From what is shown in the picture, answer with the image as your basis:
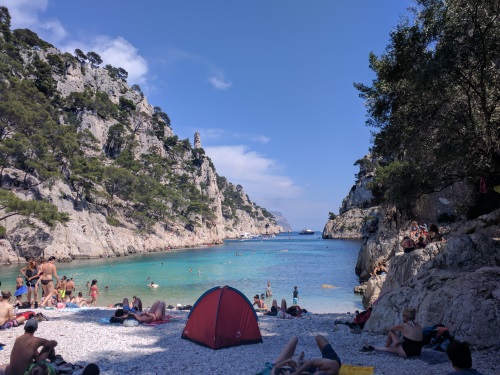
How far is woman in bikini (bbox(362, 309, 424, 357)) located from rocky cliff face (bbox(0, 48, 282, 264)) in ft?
139

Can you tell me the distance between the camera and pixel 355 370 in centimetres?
641

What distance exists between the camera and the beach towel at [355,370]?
6293 millimetres

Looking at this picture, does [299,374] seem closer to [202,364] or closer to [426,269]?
[202,364]

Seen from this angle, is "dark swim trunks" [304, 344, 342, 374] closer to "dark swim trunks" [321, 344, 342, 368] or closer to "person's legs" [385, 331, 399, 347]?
"dark swim trunks" [321, 344, 342, 368]

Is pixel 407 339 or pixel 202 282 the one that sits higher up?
pixel 407 339

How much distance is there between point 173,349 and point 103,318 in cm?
467

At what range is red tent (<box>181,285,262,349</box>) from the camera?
874 cm

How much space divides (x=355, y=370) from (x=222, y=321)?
11.9 ft

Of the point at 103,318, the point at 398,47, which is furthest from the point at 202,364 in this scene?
the point at 398,47

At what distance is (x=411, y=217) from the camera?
28.5 metres

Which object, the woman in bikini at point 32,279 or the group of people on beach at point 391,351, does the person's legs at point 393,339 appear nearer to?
the group of people on beach at point 391,351

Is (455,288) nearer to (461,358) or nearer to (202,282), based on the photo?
(461,358)

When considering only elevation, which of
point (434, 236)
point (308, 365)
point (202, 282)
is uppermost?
point (434, 236)

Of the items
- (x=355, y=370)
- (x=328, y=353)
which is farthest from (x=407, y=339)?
(x=328, y=353)
